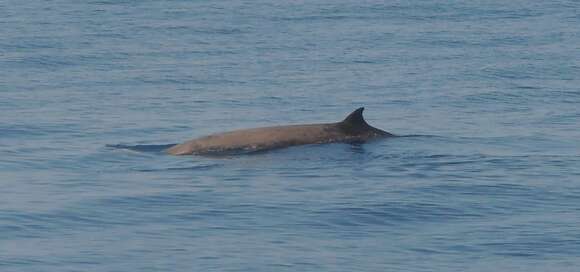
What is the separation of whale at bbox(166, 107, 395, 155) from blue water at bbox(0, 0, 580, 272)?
241 mm

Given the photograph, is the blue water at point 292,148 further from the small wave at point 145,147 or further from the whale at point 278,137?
the whale at point 278,137

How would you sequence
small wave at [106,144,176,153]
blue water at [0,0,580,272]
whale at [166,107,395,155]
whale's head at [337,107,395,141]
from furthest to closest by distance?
whale's head at [337,107,395,141] < small wave at [106,144,176,153] < whale at [166,107,395,155] < blue water at [0,0,580,272]

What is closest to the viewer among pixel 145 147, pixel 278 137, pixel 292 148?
pixel 292 148

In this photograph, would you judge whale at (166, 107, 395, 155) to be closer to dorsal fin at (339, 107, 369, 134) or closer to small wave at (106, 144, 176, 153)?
dorsal fin at (339, 107, 369, 134)

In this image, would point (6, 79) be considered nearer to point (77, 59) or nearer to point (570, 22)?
point (77, 59)

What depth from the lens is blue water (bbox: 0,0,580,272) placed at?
13720mm

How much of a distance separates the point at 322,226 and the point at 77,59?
15503 millimetres

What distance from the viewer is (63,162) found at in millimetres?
18359

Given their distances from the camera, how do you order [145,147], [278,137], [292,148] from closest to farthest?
[292,148], [278,137], [145,147]

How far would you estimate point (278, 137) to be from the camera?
63.0 feet

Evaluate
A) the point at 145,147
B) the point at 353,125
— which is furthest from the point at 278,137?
the point at 145,147

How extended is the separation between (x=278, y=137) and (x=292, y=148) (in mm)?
307

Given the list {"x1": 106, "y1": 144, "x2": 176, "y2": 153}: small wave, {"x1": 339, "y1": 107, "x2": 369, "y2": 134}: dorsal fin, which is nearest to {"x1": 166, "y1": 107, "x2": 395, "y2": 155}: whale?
{"x1": 339, "y1": 107, "x2": 369, "y2": 134}: dorsal fin

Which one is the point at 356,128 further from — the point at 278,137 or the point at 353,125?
the point at 278,137
